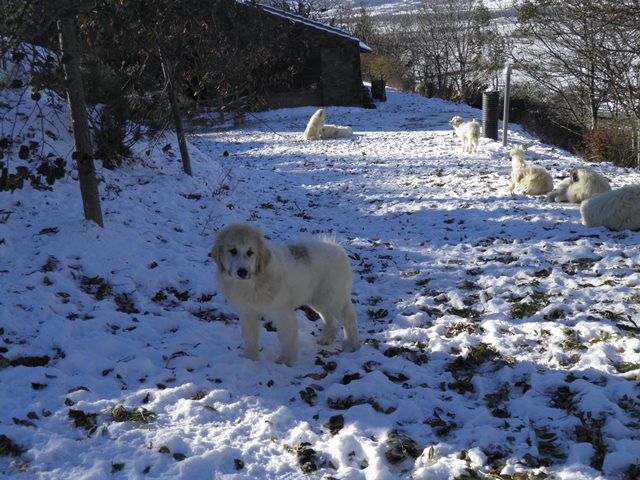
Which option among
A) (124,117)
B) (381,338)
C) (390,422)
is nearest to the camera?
(390,422)

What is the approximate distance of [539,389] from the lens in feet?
13.9

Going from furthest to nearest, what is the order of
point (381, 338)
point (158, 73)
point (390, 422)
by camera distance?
point (158, 73), point (381, 338), point (390, 422)

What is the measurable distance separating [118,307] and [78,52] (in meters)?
2.96

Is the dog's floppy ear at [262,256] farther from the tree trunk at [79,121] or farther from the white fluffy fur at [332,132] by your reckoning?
the white fluffy fur at [332,132]

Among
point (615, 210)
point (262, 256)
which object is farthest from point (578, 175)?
point (262, 256)

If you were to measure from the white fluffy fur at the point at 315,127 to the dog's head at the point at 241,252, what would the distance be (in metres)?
14.8

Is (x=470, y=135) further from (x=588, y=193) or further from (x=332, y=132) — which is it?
(x=332, y=132)

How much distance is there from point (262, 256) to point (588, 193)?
24.4 feet

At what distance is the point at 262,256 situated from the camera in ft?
14.5

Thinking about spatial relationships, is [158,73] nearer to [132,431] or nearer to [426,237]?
[426,237]

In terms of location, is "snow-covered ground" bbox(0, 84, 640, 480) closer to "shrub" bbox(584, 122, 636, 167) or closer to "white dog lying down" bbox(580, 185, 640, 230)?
"white dog lying down" bbox(580, 185, 640, 230)

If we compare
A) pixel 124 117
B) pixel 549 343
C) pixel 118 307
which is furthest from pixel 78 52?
pixel 549 343

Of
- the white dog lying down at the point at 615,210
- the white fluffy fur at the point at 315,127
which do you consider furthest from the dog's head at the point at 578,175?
the white fluffy fur at the point at 315,127

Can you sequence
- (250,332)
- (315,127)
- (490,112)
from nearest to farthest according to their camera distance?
(250,332) < (490,112) < (315,127)
